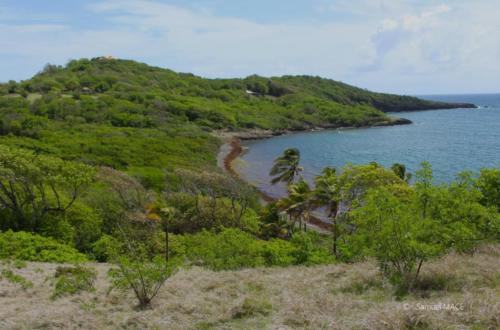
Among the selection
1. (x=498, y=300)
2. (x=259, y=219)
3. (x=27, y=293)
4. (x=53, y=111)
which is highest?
(x=53, y=111)

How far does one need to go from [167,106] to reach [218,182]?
256 feet

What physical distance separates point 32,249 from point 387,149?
2942 inches

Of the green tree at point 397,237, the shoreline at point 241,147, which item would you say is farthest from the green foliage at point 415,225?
the shoreline at point 241,147

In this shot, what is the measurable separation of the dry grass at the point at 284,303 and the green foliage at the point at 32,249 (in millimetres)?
4563

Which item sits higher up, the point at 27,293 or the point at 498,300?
the point at 498,300

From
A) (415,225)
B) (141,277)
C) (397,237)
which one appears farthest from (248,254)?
(415,225)

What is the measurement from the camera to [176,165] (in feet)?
186

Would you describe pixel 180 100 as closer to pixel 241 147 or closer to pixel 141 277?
pixel 241 147

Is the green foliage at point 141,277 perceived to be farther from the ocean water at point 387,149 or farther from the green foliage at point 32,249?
the ocean water at point 387,149

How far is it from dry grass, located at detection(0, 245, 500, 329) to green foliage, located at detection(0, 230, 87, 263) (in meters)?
4.56

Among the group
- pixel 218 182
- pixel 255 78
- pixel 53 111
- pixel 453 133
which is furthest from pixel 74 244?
pixel 255 78

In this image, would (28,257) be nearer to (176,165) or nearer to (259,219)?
(259,219)

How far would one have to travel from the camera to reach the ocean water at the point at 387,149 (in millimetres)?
65750

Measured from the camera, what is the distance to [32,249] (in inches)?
786
